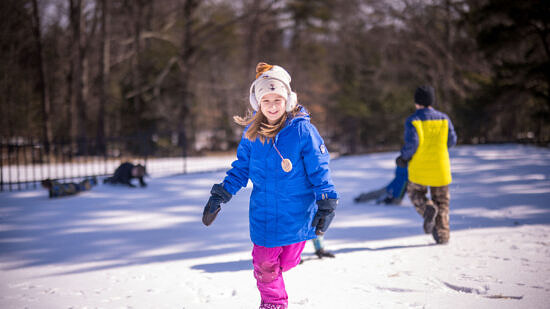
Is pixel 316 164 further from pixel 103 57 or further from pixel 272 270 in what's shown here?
pixel 103 57

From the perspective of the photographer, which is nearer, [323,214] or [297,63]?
[323,214]

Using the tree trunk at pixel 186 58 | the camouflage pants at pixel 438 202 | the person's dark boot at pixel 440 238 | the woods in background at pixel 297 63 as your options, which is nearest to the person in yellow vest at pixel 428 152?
the camouflage pants at pixel 438 202

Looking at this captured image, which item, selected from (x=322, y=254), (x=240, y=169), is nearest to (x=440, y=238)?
(x=322, y=254)

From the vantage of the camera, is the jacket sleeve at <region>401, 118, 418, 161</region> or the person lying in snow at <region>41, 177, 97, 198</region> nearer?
the jacket sleeve at <region>401, 118, 418, 161</region>

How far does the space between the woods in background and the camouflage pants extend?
35.1 ft

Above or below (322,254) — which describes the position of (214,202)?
above

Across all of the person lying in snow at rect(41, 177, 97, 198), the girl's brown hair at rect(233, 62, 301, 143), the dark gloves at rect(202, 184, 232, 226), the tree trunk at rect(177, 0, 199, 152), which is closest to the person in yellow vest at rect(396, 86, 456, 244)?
the girl's brown hair at rect(233, 62, 301, 143)

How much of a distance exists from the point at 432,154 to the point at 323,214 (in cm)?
248

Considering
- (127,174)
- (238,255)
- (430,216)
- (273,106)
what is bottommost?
(238,255)

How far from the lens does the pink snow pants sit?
92.4 inches

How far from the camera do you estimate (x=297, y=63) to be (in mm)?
27312

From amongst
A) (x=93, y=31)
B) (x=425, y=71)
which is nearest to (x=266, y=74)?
(x=425, y=71)

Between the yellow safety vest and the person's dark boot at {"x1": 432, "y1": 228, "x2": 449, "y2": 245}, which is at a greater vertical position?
the yellow safety vest

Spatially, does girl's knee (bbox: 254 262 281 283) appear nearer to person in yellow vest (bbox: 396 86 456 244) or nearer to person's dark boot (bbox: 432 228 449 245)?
person in yellow vest (bbox: 396 86 456 244)
